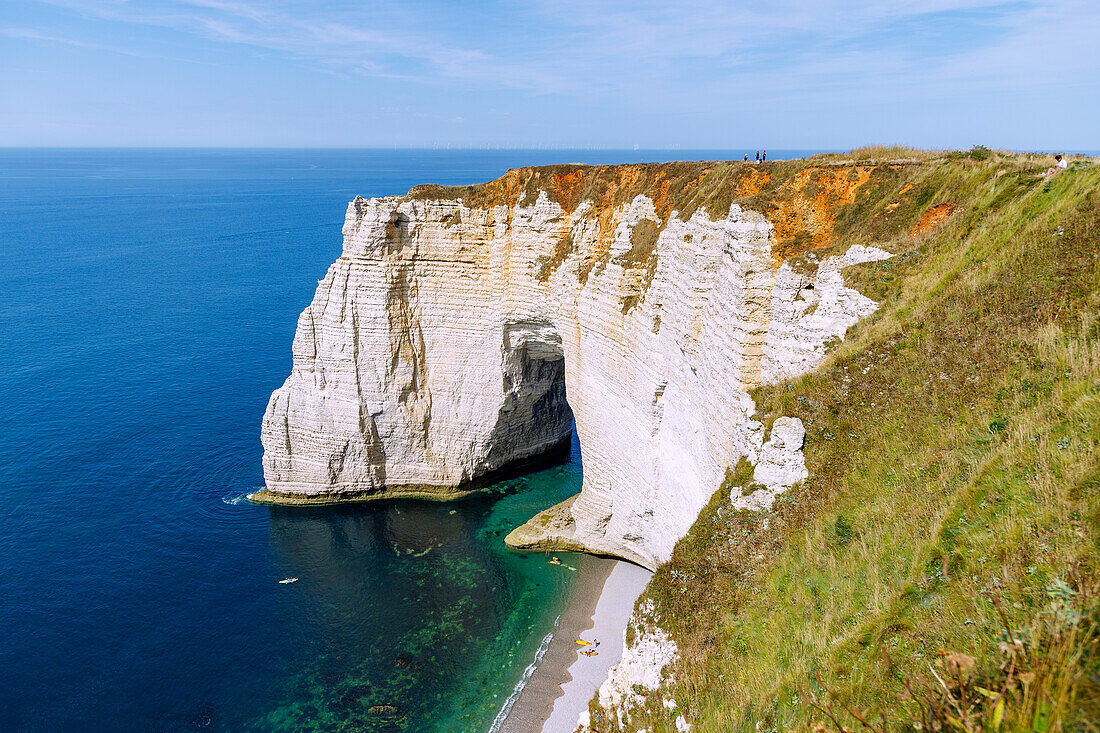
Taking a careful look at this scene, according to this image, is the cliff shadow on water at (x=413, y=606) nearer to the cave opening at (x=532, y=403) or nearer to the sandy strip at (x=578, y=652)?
the sandy strip at (x=578, y=652)

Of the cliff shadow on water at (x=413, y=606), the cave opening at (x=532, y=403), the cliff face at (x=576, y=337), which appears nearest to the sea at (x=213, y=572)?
the cliff shadow on water at (x=413, y=606)

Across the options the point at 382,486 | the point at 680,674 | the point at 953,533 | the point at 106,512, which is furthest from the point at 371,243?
the point at 953,533

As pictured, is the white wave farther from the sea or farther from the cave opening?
the cave opening

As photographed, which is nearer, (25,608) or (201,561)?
(25,608)

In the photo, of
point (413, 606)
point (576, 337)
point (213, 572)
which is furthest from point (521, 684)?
point (213, 572)

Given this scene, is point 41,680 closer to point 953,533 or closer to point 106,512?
point 106,512
